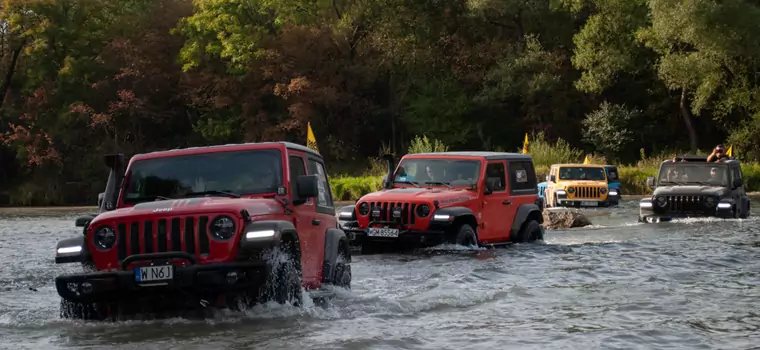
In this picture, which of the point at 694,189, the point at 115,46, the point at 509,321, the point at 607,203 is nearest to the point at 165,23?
the point at 115,46

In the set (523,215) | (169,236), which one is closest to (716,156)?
(523,215)

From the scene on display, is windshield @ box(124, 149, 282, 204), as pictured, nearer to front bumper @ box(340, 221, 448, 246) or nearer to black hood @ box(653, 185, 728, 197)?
front bumper @ box(340, 221, 448, 246)

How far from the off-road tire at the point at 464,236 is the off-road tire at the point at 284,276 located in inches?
300

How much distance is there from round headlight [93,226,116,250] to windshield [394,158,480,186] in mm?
9795

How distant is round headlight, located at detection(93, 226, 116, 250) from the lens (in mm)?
10953

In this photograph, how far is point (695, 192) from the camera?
27453mm

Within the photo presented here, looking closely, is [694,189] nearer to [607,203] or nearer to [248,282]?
[607,203]

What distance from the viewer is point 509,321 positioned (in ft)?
37.8

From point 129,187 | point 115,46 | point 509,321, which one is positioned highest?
point 115,46

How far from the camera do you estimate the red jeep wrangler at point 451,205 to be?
18.9 meters

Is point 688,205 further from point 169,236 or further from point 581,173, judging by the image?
point 169,236

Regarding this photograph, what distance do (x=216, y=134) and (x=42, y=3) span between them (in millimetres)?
10942

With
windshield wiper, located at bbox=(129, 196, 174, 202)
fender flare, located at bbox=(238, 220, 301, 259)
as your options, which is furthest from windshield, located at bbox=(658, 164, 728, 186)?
fender flare, located at bbox=(238, 220, 301, 259)

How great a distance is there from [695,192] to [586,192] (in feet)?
35.6
